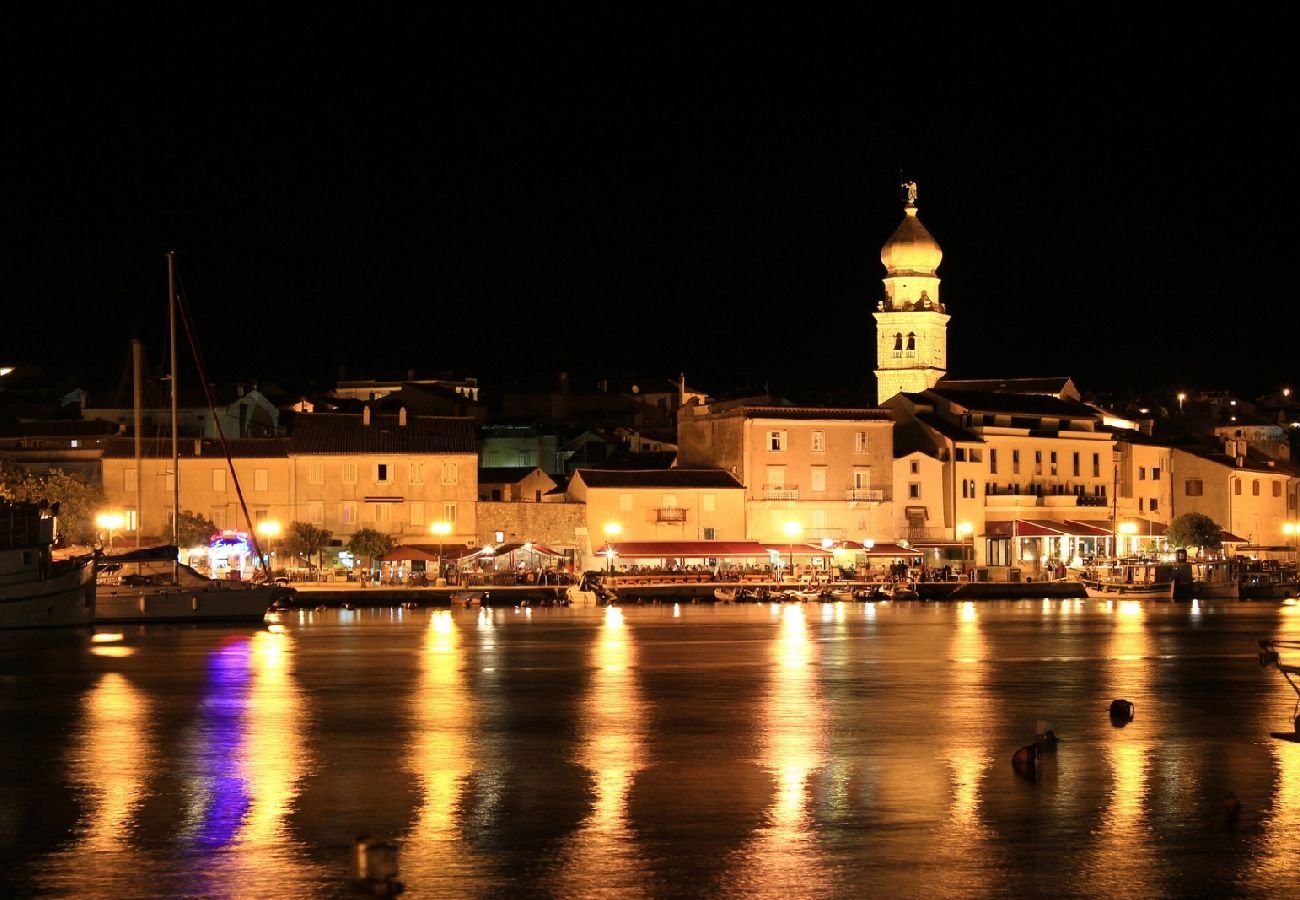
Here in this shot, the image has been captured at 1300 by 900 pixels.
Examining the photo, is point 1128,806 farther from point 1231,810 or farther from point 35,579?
point 35,579

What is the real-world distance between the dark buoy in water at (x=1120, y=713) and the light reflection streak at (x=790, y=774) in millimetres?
4476

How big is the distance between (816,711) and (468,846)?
42.9 feet

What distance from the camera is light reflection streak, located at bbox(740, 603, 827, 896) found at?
18906 millimetres

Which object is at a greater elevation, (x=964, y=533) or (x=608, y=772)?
(x=964, y=533)

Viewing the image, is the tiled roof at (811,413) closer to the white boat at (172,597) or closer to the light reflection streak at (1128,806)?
the white boat at (172,597)

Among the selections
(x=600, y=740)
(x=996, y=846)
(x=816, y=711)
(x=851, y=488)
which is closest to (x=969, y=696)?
(x=816, y=711)

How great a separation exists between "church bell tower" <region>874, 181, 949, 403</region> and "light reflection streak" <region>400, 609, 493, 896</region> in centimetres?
5899

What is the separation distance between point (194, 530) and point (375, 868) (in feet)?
183

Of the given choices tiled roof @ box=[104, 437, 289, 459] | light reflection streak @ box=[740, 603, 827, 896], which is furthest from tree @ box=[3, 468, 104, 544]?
light reflection streak @ box=[740, 603, 827, 896]

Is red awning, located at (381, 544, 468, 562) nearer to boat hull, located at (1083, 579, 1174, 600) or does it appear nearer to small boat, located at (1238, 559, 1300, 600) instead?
boat hull, located at (1083, 579, 1174, 600)

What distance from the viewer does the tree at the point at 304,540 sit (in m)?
73.3

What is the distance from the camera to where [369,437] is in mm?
76188

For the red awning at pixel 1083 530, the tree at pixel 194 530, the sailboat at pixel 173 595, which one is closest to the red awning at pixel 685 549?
the tree at pixel 194 530

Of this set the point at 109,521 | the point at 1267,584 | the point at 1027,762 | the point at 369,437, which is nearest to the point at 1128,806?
the point at 1027,762
